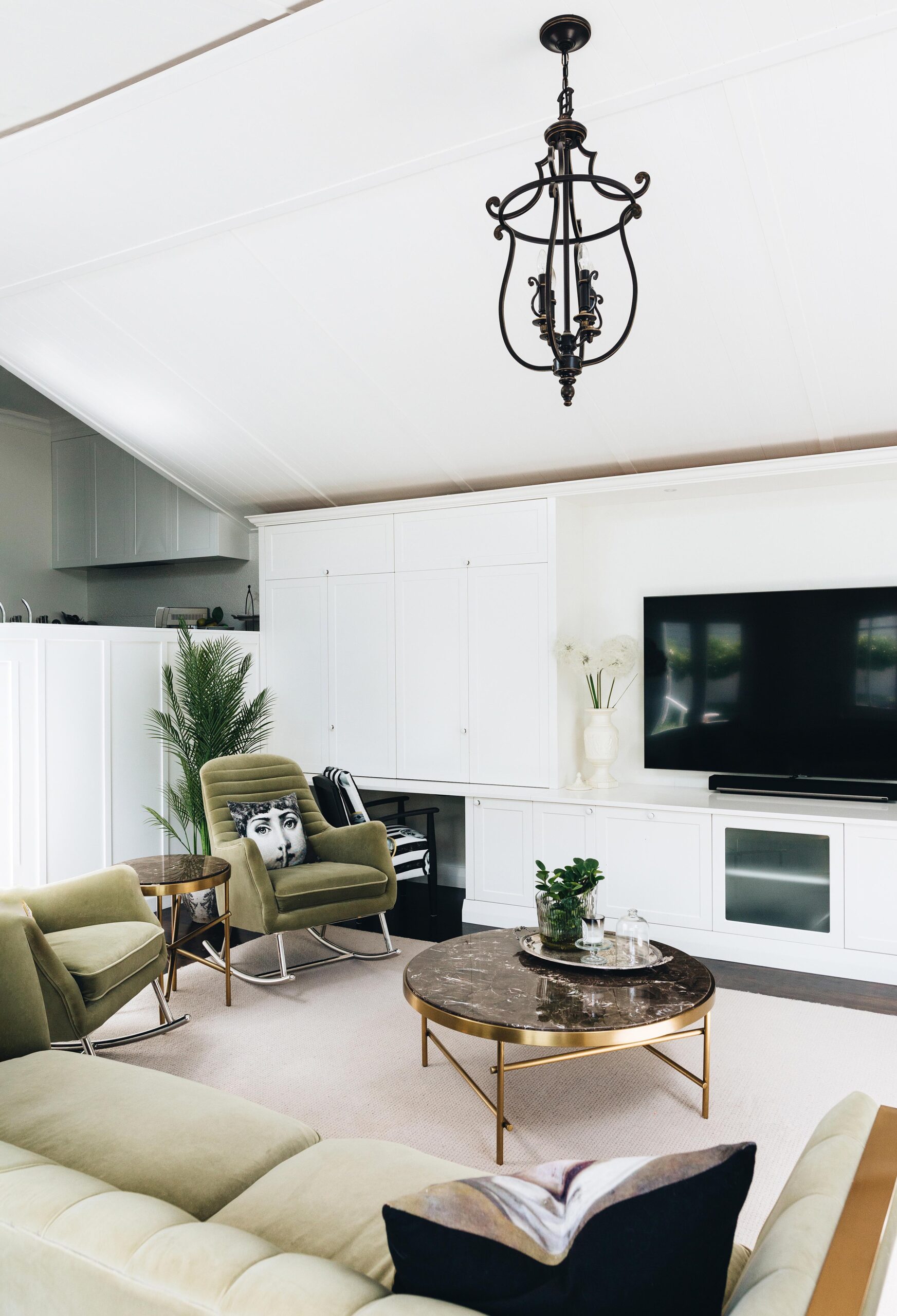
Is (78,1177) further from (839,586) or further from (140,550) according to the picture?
(140,550)

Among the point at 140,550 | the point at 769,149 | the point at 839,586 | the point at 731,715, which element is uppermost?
the point at 769,149

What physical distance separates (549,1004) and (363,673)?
2.81 meters

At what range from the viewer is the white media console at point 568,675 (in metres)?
3.93

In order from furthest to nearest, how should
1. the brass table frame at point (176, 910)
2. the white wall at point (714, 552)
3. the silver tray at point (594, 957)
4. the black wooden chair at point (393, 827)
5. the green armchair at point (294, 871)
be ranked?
the black wooden chair at point (393, 827) → the white wall at point (714, 552) → the green armchair at point (294, 871) → the brass table frame at point (176, 910) → the silver tray at point (594, 957)

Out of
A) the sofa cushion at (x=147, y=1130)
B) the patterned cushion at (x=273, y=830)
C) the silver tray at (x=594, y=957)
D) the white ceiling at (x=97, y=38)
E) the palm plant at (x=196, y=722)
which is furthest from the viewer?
the palm plant at (x=196, y=722)

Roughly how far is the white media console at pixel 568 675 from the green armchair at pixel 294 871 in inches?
29.1

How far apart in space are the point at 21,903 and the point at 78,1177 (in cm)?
188

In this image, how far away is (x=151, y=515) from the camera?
5.91 metres

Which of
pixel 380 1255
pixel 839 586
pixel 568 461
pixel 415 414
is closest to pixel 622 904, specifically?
pixel 839 586

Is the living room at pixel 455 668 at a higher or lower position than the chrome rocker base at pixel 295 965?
higher

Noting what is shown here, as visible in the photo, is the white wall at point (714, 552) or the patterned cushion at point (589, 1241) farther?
the white wall at point (714, 552)

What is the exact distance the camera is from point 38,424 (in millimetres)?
6422

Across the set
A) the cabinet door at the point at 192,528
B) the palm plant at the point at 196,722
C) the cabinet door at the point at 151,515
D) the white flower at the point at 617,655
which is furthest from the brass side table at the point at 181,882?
the cabinet door at the point at 151,515

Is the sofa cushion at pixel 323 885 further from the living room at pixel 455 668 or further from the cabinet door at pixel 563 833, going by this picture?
the cabinet door at pixel 563 833
